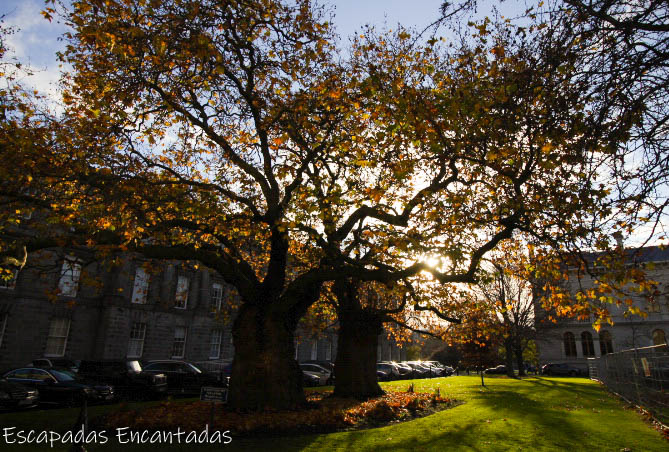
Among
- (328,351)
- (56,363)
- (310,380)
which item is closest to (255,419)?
(310,380)

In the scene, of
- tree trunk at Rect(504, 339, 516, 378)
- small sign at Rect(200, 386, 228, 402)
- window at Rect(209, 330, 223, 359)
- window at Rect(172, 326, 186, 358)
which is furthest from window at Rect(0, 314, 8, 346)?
tree trunk at Rect(504, 339, 516, 378)

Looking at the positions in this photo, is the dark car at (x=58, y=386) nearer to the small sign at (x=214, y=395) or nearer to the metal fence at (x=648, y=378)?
the small sign at (x=214, y=395)

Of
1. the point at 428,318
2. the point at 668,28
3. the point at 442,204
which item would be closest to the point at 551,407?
the point at 428,318

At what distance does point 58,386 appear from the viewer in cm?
1611

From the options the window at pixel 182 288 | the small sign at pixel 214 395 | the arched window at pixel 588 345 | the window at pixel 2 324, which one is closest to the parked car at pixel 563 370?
the arched window at pixel 588 345

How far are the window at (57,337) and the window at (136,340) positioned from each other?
4620 millimetres

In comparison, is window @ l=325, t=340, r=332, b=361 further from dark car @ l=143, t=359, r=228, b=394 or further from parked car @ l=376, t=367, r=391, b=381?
dark car @ l=143, t=359, r=228, b=394

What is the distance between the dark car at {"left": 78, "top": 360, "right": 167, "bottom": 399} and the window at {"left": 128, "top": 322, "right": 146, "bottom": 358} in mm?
12470

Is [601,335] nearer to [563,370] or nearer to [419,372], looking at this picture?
[563,370]

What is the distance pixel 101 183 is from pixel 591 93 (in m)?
10.7

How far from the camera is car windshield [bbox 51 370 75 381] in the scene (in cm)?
1666

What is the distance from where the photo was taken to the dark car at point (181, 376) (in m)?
20.7

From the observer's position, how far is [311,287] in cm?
1380

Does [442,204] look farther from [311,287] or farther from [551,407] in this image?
[551,407]
